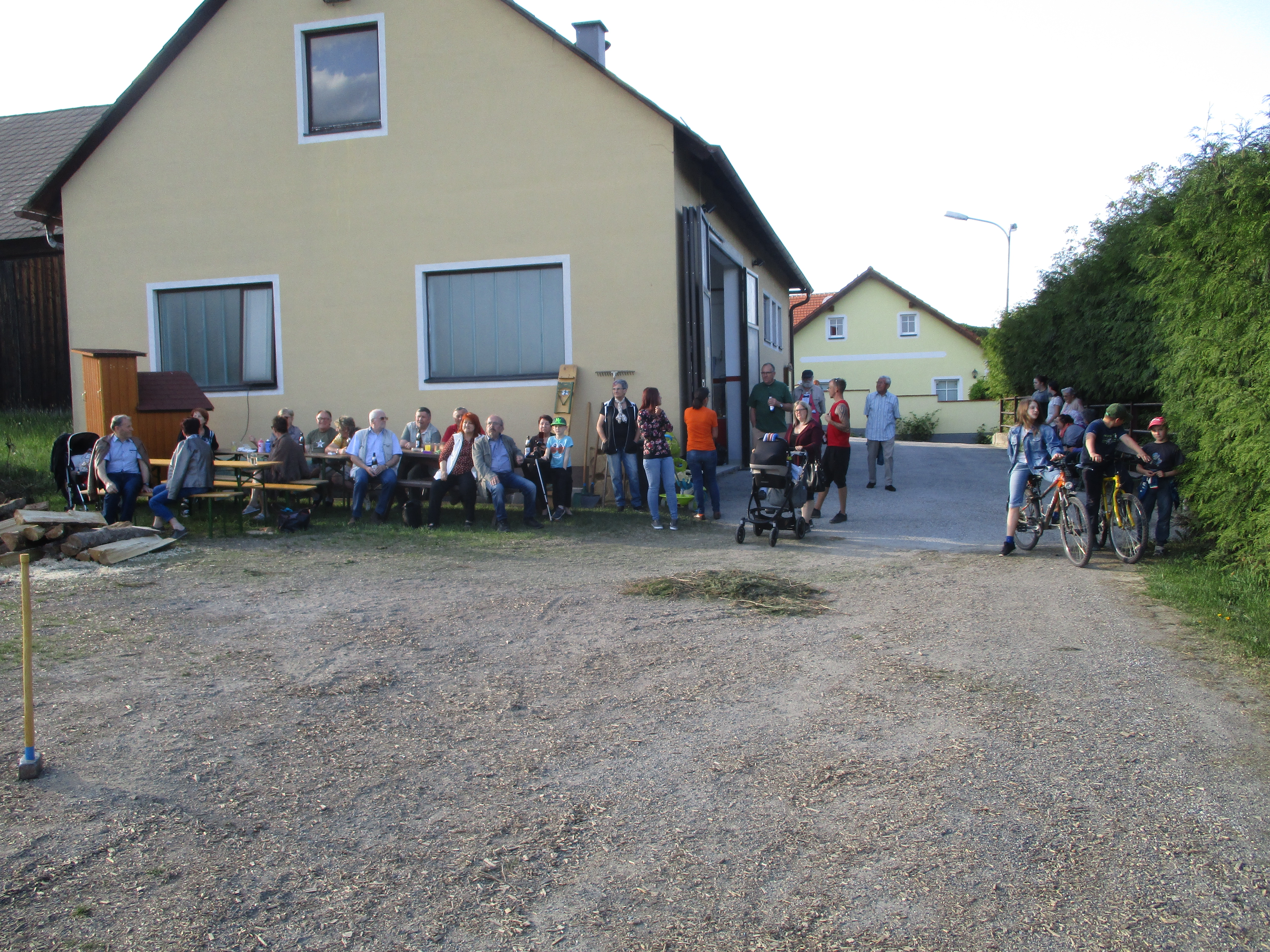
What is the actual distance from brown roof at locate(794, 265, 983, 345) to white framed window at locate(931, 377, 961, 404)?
7.35 feet

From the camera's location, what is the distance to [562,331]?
45.6ft

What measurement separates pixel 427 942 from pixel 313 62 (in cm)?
1449

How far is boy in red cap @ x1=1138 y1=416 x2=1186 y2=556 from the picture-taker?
29.9 feet

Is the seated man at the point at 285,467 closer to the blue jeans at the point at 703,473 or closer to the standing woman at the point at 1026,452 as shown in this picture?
the blue jeans at the point at 703,473

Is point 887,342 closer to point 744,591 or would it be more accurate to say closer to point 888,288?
point 888,288

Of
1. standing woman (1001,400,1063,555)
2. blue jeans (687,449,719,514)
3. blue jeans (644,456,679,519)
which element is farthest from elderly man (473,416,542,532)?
standing woman (1001,400,1063,555)

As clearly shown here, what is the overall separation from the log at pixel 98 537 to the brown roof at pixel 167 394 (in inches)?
160

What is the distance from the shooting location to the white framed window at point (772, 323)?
22.3m

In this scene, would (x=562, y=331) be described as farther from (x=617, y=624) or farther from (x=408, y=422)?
(x=617, y=624)

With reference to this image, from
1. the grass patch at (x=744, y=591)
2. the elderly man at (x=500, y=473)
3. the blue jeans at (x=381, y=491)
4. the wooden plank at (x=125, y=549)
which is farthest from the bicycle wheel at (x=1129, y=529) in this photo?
the wooden plank at (x=125, y=549)

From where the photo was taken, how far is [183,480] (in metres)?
10.9

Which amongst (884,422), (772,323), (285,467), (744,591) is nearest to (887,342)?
(772,323)

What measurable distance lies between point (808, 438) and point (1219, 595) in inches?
174

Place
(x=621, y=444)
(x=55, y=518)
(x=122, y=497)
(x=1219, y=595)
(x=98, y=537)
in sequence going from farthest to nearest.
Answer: (x=621, y=444)
(x=122, y=497)
(x=55, y=518)
(x=98, y=537)
(x=1219, y=595)
